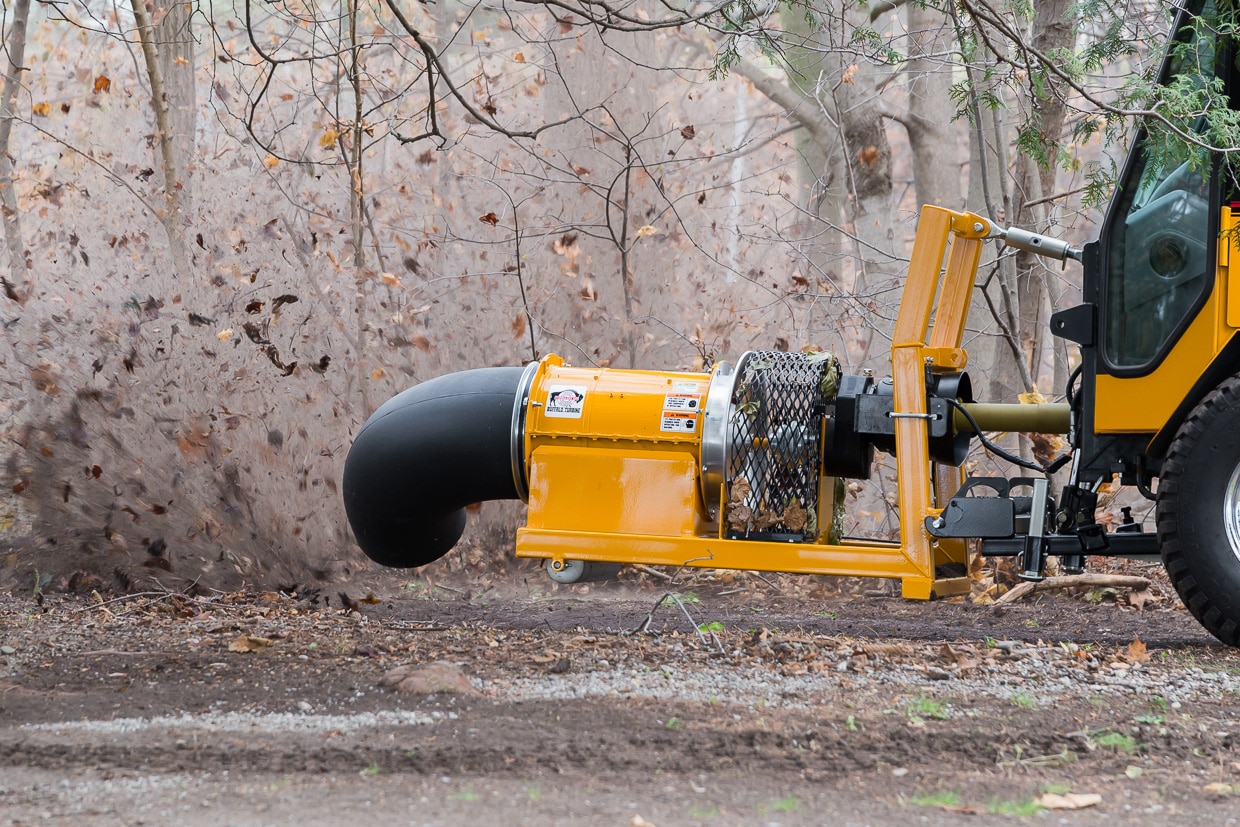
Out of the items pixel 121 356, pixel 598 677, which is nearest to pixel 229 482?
pixel 121 356

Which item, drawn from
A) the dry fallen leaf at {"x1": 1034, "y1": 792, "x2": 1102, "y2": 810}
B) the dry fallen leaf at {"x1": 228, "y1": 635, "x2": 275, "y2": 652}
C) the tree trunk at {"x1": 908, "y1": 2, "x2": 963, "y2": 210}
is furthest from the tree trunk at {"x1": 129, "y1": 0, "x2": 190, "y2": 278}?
the dry fallen leaf at {"x1": 1034, "y1": 792, "x2": 1102, "y2": 810}

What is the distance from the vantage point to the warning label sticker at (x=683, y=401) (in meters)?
4.79

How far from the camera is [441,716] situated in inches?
149

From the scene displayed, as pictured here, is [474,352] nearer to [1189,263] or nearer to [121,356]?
[121,356]

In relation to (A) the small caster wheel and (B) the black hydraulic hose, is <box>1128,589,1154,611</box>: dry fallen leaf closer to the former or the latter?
(A) the small caster wheel

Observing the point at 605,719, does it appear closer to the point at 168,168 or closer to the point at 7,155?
the point at 168,168

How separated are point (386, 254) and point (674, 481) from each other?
5444 millimetres

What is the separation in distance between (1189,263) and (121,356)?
18.9ft

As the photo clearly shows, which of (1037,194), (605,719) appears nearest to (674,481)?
(605,719)

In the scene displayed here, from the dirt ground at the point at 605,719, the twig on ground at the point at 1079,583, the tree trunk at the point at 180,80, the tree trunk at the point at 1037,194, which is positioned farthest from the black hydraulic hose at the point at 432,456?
the tree trunk at the point at 180,80

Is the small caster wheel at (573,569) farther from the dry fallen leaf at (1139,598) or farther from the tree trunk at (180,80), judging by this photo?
the tree trunk at (180,80)

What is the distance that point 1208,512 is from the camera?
425 centimetres

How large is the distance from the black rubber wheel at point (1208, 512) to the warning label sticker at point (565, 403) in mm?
2267

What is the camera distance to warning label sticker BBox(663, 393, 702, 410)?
479cm
